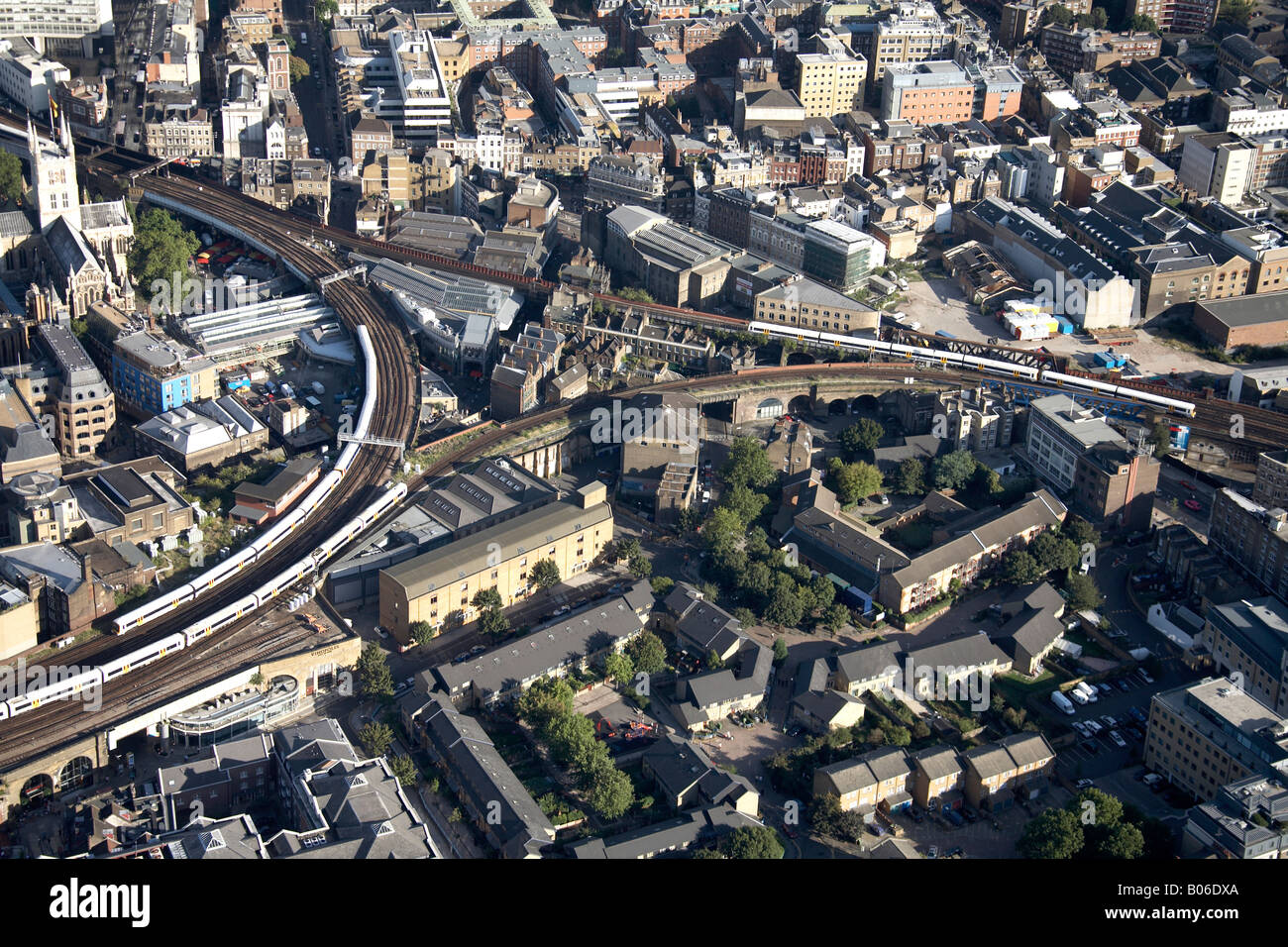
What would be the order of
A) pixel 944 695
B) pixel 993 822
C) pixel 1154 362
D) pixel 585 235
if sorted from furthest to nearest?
pixel 585 235, pixel 1154 362, pixel 944 695, pixel 993 822

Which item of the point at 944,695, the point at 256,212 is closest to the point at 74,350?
the point at 256,212

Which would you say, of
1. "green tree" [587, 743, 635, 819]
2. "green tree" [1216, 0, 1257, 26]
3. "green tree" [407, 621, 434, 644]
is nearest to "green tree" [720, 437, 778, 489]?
"green tree" [407, 621, 434, 644]

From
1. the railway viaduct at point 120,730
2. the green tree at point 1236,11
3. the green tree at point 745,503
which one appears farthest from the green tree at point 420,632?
the green tree at point 1236,11

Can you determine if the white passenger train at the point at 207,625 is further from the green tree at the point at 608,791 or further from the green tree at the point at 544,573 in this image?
the green tree at the point at 608,791

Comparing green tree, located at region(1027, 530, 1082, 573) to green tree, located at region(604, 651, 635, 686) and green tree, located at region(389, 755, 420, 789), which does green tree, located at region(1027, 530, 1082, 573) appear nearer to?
green tree, located at region(604, 651, 635, 686)

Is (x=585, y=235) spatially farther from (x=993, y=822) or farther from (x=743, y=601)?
(x=993, y=822)

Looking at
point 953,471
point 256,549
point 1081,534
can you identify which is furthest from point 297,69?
point 1081,534
